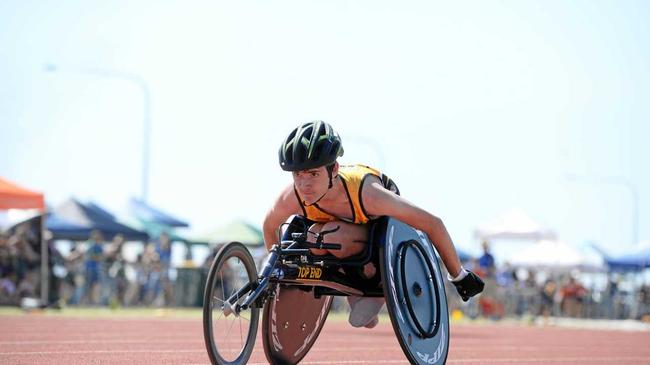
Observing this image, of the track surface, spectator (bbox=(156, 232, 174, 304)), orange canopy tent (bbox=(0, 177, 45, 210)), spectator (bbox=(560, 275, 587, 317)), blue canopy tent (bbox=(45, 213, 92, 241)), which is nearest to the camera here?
the track surface

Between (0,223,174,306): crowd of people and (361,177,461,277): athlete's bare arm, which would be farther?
(0,223,174,306): crowd of people

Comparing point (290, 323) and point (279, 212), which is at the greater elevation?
point (279, 212)

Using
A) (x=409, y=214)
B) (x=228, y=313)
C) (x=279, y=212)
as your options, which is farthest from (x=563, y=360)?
(x=228, y=313)

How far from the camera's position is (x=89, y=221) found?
31.9m

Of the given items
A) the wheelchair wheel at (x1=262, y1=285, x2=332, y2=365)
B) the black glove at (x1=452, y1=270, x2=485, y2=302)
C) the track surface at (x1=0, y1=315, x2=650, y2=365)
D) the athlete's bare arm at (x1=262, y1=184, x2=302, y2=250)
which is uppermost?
the athlete's bare arm at (x1=262, y1=184, x2=302, y2=250)

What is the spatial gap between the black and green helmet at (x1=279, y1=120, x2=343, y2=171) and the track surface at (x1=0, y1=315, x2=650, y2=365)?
7.83 ft

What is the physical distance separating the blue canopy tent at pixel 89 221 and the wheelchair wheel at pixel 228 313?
913 inches

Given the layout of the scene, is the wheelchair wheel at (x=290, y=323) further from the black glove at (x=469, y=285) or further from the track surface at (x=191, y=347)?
the black glove at (x=469, y=285)

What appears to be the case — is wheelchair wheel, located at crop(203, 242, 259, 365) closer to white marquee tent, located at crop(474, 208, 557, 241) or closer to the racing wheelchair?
the racing wheelchair

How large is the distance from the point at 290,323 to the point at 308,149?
1605 millimetres

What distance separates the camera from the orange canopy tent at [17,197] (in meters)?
21.3

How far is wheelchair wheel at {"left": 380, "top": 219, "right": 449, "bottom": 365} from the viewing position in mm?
8312

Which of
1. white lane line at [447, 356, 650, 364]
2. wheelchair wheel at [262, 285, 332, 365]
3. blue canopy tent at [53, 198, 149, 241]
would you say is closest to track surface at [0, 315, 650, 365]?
white lane line at [447, 356, 650, 364]

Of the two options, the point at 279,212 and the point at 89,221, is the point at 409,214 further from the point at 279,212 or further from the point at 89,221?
the point at 89,221
